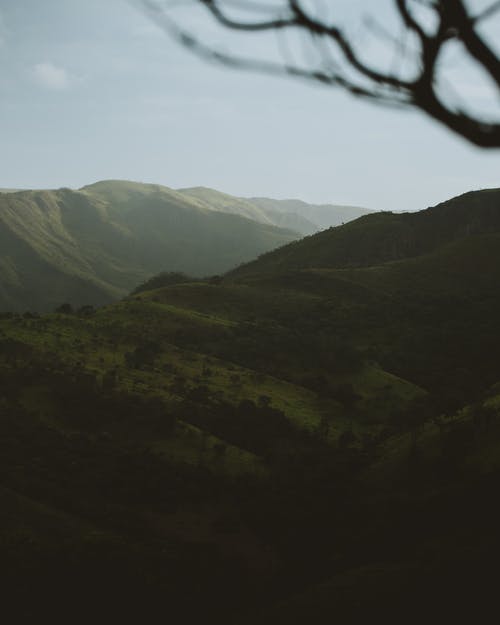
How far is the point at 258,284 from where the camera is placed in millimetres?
112562

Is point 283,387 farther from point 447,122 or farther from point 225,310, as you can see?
point 447,122

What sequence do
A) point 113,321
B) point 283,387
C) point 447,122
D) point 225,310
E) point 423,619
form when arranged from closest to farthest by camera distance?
1. point 447,122
2. point 423,619
3. point 283,387
4. point 113,321
5. point 225,310

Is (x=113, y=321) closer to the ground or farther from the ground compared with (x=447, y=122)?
closer to the ground

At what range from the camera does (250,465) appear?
Answer: 44.2m

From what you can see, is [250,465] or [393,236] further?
[393,236]

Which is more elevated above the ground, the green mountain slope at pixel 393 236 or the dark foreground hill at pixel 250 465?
the green mountain slope at pixel 393 236

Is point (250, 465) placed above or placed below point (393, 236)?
below

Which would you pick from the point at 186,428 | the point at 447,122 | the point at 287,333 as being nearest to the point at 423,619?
the point at 447,122

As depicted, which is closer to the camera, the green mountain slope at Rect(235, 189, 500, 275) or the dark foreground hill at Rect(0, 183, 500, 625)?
the dark foreground hill at Rect(0, 183, 500, 625)

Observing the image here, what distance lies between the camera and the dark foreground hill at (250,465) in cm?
2256

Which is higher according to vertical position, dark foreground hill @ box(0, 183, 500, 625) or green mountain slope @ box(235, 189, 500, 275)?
green mountain slope @ box(235, 189, 500, 275)

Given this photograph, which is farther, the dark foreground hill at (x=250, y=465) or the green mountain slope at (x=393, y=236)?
the green mountain slope at (x=393, y=236)

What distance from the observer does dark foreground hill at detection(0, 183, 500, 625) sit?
2256 cm

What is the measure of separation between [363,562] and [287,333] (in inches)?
2277
